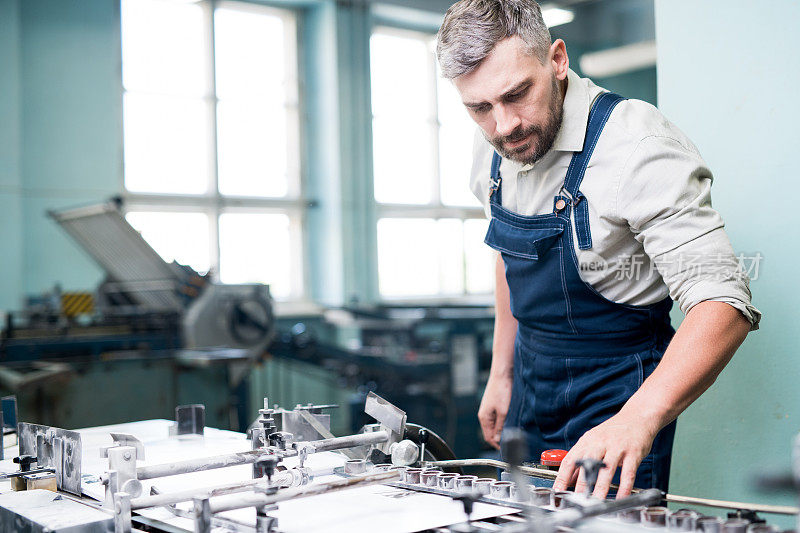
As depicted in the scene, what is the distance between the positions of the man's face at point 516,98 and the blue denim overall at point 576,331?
0.07 metres

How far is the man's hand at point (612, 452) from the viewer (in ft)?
3.07

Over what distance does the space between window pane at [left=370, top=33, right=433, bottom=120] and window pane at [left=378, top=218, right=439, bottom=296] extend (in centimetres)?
98

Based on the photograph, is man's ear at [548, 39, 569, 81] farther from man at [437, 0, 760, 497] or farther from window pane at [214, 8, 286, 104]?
window pane at [214, 8, 286, 104]

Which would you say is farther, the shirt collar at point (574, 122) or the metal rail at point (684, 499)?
the shirt collar at point (574, 122)

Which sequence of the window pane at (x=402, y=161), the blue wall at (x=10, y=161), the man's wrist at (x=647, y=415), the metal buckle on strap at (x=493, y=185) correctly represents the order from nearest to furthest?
the man's wrist at (x=647, y=415)
the metal buckle on strap at (x=493, y=185)
the blue wall at (x=10, y=161)
the window pane at (x=402, y=161)

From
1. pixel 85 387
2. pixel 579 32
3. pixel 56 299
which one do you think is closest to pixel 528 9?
pixel 579 32

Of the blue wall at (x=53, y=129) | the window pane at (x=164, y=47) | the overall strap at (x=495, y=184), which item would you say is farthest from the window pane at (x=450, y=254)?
the overall strap at (x=495, y=184)

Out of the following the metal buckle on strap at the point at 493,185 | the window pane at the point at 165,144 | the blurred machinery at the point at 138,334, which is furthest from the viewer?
the window pane at the point at 165,144

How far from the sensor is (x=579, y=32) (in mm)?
3490

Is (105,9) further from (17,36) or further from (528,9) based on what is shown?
(528,9)

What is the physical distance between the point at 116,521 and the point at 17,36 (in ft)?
16.2

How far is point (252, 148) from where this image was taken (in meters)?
6.14

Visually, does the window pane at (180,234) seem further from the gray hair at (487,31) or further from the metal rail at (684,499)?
the metal rail at (684,499)

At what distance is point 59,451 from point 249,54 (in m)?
5.49
